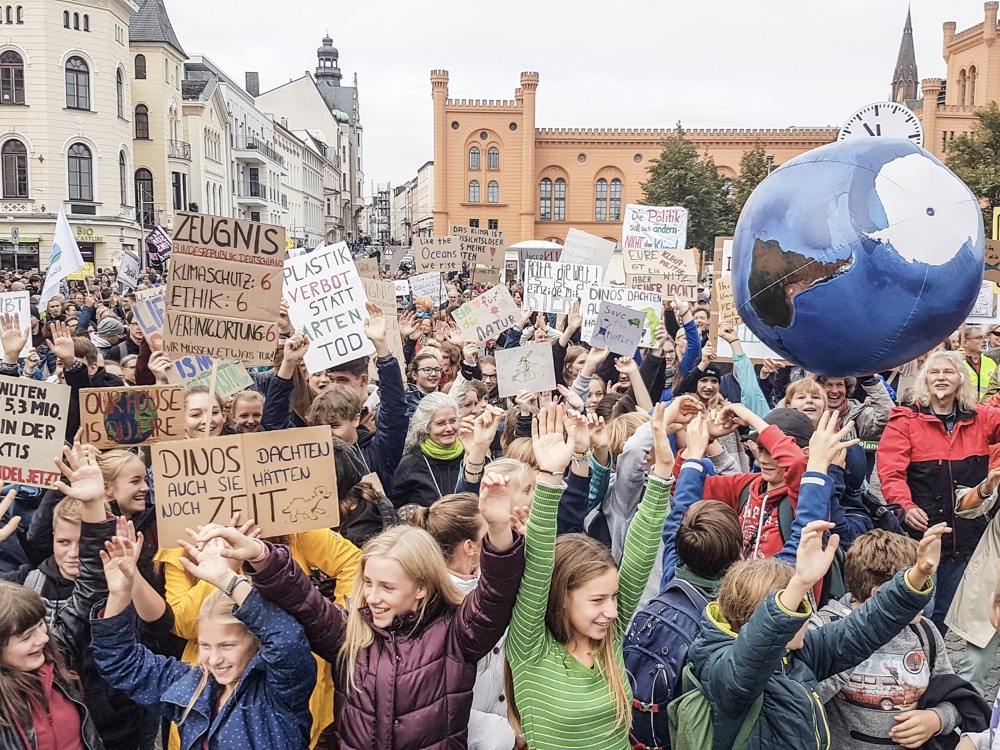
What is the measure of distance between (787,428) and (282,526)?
253 cm

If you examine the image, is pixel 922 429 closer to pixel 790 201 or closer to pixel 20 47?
pixel 790 201

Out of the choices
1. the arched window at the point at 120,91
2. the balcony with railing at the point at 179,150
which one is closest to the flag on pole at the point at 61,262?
the arched window at the point at 120,91

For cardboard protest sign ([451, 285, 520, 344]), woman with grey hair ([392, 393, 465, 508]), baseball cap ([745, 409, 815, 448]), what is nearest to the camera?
baseball cap ([745, 409, 815, 448])

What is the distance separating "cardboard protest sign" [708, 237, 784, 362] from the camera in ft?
25.6

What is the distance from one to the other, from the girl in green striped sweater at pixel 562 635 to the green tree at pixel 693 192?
46.3m

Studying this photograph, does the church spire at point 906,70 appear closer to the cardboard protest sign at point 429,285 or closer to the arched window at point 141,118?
the arched window at point 141,118

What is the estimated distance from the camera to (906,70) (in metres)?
97.6

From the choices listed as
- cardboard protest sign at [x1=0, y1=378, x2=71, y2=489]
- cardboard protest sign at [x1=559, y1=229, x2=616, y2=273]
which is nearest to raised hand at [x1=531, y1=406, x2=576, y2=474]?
cardboard protest sign at [x1=0, y1=378, x2=71, y2=489]

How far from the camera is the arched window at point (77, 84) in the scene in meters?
41.9

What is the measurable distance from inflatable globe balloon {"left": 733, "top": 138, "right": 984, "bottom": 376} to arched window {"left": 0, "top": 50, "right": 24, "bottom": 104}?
44794 mm

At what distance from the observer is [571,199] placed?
225 feet

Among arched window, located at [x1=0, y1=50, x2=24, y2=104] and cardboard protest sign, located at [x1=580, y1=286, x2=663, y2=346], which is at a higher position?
arched window, located at [x1=0, y1=50, x2=24, y2=104]

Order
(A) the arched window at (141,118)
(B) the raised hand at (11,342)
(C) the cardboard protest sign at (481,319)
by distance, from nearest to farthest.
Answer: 1. (B) the raised hand at (11,342)
2. (C) the cardboard protest sign at (481,319)
3. (A) the arched window at (141,118)

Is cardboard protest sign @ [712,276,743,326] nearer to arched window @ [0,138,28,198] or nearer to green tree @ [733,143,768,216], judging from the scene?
green tree @ [733,143,768,216]
